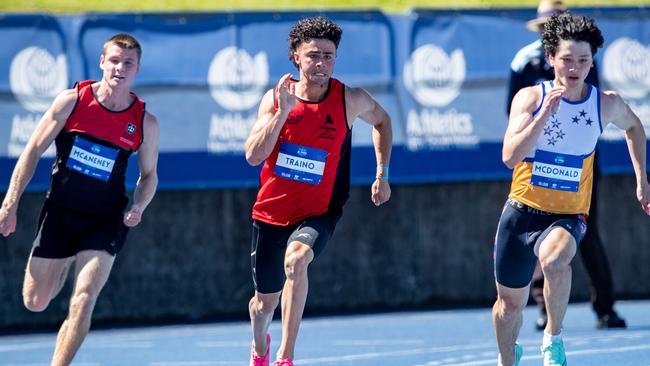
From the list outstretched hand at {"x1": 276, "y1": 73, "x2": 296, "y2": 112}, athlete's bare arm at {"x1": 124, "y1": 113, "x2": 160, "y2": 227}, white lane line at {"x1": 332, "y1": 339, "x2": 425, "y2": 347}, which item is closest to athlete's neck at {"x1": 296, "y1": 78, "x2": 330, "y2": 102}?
outstretched hand at {"x1": 276, "y1": 73, "x2": 296, "y2": 112}

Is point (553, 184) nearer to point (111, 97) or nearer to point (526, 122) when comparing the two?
point (526, 122)

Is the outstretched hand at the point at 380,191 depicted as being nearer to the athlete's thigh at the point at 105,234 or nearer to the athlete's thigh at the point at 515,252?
the athlete's thigh at the point at 515,252

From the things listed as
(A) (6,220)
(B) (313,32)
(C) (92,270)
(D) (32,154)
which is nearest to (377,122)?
(B) (313,32)

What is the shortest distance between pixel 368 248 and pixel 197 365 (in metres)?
4.16

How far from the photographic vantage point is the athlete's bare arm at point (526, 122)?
26.3 ft

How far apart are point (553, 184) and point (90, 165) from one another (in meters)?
2.88

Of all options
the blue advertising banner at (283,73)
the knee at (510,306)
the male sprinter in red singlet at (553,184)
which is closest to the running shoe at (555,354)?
the male sprinter in red singlet at (553,184)

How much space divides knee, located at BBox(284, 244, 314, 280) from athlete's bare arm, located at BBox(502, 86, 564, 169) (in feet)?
4.37

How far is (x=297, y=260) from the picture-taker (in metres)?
8.45

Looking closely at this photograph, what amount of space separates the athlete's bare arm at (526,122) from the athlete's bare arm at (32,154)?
2.74m

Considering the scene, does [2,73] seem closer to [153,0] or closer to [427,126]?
[427,126]

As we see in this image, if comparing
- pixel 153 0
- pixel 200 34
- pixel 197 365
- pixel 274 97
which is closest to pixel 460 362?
pixel 197 365

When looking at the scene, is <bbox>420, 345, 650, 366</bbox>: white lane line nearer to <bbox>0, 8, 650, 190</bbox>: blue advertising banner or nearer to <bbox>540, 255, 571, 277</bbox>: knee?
<bbox>540, 255, 571, 277</bbox>: knee

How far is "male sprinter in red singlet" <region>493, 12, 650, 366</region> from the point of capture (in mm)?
8234
